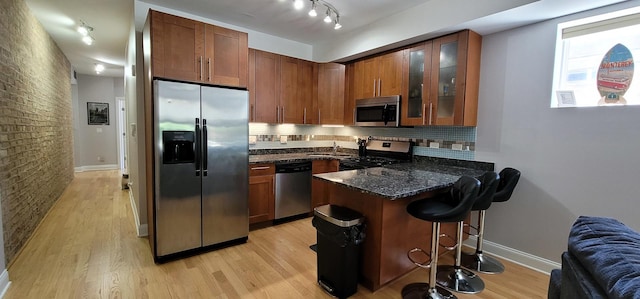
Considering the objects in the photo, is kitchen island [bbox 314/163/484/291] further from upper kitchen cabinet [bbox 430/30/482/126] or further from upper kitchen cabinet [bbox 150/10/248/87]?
upper kitchen cabinet [bbox 150/10/248/87]

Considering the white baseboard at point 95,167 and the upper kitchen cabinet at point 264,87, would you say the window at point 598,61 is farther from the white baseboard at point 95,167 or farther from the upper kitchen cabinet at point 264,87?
the white baseboard at point 95,167

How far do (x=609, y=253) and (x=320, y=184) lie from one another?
3220 mm

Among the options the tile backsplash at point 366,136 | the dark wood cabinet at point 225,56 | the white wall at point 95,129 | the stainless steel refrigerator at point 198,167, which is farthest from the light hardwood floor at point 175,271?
the white wall at point 95,129

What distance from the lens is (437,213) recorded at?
6.34 feet

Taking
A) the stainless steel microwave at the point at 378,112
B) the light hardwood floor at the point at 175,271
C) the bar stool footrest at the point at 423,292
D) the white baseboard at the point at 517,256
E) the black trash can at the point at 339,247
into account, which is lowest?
the light hardwood floor at the point at 175,271

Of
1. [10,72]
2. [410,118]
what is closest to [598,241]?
[410,118]

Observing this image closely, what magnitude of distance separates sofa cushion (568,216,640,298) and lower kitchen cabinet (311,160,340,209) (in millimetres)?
2932

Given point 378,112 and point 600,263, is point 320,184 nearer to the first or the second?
point 378,112

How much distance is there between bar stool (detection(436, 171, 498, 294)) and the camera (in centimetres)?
213

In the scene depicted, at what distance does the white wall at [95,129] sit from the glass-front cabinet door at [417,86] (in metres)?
8.10

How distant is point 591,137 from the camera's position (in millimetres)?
2309

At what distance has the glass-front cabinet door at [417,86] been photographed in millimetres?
3080

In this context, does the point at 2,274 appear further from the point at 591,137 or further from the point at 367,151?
the point at 591,137

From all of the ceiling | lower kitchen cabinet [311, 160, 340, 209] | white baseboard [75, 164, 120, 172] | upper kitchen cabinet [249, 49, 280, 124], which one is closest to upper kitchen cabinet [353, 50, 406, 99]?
the ceiling
